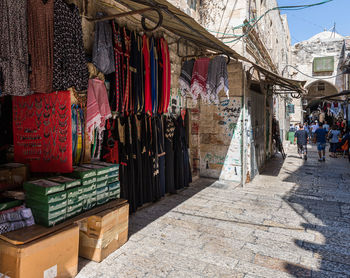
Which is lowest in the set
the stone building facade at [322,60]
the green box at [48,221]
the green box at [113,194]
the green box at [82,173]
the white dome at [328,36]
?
the green box at [48,221]

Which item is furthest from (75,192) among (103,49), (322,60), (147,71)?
(322,60)

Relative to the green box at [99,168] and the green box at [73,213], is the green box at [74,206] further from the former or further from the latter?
the green box at [99,168]

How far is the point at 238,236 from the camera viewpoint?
3916 mm

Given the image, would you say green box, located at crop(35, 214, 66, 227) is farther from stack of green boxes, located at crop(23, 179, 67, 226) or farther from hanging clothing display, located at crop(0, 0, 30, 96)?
hanging clothing display, located at crop(0, 0, 30, 96)

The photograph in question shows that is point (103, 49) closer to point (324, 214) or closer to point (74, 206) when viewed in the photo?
point (74, 206)

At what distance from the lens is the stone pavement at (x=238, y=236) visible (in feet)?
9.98

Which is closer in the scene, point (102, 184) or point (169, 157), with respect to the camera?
point (102, 184)

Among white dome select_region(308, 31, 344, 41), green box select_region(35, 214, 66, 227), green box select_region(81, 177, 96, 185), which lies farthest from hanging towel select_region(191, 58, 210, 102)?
white dome select_region(308, 31, 344, 41)

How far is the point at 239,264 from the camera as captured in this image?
3164 mm

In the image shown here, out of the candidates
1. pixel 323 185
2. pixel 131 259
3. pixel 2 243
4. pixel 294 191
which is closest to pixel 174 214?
pixel 131 259

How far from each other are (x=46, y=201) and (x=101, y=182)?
0.81m

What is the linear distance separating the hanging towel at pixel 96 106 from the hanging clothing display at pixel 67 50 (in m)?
0.40

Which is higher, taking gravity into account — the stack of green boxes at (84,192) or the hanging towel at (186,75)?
the hanging towel at (186,75)

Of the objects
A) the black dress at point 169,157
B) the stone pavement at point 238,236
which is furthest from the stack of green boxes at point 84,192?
the black dress at point 169,157
